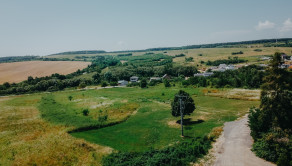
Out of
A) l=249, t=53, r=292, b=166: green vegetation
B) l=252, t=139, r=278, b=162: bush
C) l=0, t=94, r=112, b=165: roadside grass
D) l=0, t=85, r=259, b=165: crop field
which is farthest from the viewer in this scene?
l=0, t=85, r=259, b=165: crop field

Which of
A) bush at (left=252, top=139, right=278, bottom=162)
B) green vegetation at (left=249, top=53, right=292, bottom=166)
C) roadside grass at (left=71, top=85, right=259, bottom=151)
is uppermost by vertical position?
green vegetation at (left=249, top=53, right=292, bottom=166)

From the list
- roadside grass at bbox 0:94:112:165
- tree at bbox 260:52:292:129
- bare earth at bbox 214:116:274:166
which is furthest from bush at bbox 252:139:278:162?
roadside grass at bbox 0:94:112:165

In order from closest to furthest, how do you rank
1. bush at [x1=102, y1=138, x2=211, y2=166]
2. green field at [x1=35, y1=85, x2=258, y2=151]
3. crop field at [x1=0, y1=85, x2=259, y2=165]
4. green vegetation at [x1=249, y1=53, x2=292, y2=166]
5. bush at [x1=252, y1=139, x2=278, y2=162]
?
bush at [x1=252, y1=139, x2=278, y2=162] < green vegetation at [x1=249, y1=53, x2=292, y2=166] < bush at [x1=102, y1=138, x2=211, y2=166] < crop field at [x1=0, y1=85, x2=259, y2=165] < green field at [x1=35, y1=85, x2=258, y2=151]

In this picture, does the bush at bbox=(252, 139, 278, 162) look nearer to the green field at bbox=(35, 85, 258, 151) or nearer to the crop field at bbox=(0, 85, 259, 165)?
the crop field at bbox=(0, 85, 259, 165)

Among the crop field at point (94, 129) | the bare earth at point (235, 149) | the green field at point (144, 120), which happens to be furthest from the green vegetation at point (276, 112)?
the green field at point (144, 120)

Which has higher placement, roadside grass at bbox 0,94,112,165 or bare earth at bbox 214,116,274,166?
bare earth at bbox 214,116,274,166

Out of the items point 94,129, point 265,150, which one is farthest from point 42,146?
point 265,150

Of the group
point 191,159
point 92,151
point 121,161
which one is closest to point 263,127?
point 191,159
